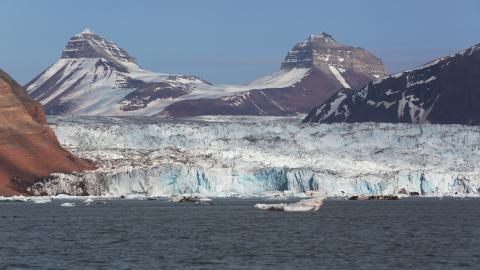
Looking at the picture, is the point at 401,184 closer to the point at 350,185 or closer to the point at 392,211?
the point at 350,185

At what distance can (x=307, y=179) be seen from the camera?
183m

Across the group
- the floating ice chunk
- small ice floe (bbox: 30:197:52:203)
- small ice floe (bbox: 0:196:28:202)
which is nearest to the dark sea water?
small ice floe (bbox: 30:197:52:203)

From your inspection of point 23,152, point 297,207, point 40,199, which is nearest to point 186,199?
point 40,199

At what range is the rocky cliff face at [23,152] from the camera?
18088 centimetres

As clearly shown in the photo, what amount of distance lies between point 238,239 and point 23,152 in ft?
339

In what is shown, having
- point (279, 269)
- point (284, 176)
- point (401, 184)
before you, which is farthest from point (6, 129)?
point (279, 269)

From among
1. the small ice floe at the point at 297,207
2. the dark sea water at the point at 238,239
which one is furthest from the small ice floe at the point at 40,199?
the small ice floe at the point at 297,207

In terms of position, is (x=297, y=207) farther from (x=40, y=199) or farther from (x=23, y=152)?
(x=23, y=152)

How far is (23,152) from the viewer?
187375mm

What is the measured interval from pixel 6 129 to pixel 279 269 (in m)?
128

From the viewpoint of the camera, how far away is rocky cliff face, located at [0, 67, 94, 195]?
180875 mm

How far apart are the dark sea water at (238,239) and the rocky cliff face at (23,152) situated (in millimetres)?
40252

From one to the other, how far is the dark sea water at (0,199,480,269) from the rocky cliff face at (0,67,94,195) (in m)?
40.3

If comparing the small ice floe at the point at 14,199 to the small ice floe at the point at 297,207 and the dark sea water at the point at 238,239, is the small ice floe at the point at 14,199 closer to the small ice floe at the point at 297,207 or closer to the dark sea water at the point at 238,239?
the dark sea water at the point at 238,239
